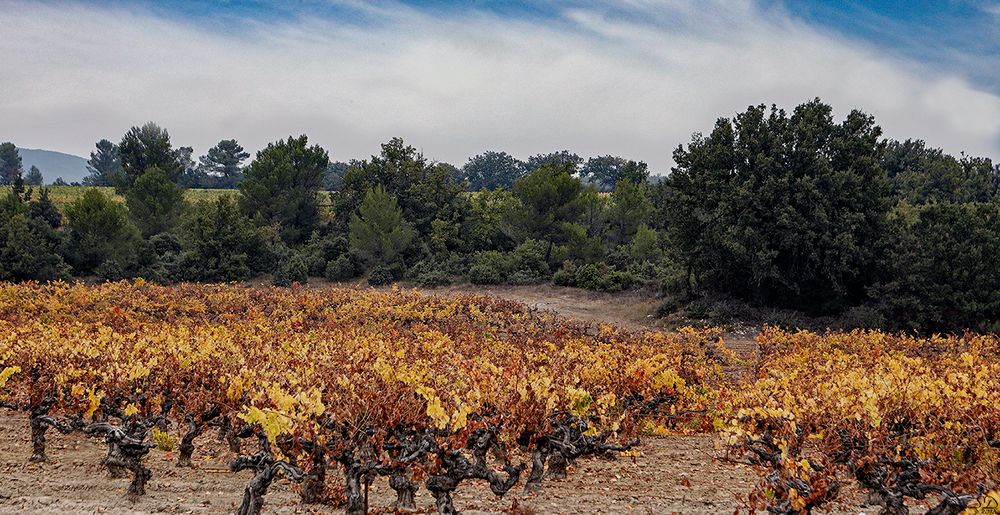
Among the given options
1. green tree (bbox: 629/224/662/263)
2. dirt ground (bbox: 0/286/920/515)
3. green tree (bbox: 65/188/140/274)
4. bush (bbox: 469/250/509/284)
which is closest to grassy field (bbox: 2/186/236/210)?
green tree (bbox: 65/188/140/274)

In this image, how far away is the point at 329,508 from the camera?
6.51 m

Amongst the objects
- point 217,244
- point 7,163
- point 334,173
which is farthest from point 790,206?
point 7,163

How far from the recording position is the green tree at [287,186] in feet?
137

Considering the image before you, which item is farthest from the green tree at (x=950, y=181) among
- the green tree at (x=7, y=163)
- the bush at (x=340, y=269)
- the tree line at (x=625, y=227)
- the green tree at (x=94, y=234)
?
the green tree at (x=7, y=163)

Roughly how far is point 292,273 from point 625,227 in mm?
19894

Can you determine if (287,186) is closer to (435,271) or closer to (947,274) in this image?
(435,271)

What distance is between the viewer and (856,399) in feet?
24.7

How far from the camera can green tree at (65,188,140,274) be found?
112 feet

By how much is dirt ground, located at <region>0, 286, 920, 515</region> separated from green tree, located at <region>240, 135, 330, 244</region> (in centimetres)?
3366

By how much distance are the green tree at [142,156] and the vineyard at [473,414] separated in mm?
37493

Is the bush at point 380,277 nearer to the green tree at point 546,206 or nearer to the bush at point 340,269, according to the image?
the bush at point 340,269

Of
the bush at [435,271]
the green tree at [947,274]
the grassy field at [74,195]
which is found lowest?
the bush at [435,271]

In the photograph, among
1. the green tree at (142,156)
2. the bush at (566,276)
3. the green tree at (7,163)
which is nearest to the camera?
the bush at (566,276)

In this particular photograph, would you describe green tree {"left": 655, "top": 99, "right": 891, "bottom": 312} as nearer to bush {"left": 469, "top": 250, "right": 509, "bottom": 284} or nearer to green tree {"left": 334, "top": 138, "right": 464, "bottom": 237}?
bush {"left": 469, "top": 250, "right": 509, "bottom": 284}
